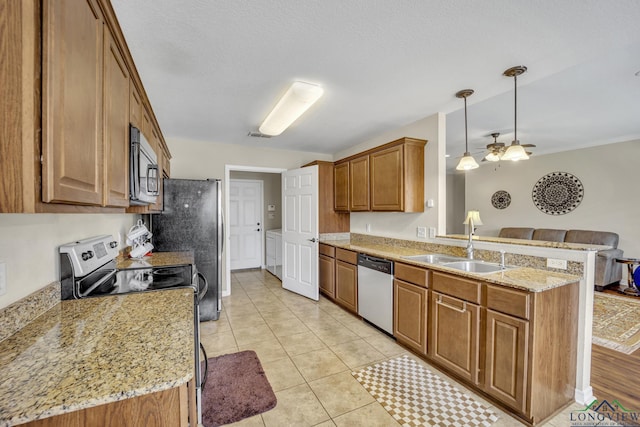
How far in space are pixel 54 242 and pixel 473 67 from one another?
2862 millimetres

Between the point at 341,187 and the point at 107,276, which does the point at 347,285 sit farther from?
the point at 107,276

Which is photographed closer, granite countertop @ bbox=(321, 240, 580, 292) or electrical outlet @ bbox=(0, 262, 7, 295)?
electrical outlet @ bbox=(0, 262, 7, 295)

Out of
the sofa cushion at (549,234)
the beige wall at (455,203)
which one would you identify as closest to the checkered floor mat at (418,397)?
the sofa cushion at (549,234)

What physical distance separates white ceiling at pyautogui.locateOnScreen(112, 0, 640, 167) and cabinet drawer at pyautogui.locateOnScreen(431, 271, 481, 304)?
1.59 m

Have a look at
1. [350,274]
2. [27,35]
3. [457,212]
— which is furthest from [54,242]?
[457,212]

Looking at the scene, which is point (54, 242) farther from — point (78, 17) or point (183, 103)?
point (183, 103)

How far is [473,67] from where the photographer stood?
203 centimetres

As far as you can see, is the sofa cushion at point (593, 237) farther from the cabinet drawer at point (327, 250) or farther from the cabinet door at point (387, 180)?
the cabinet drawer at point (327, 250)

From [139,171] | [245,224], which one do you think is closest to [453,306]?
[139,171]

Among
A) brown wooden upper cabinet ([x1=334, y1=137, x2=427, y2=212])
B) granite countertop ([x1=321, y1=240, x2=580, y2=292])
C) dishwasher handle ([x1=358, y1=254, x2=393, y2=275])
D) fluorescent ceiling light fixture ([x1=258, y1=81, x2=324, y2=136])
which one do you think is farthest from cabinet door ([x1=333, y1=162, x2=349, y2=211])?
granite countertop ([x1=321, y1=240, x2=580, y2=292])

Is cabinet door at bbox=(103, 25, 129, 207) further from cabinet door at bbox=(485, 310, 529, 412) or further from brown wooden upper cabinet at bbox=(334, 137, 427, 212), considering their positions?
brown wooden upper cabinet at bbox=(334, 137, 427, 212)

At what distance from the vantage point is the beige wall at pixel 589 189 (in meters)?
4.60

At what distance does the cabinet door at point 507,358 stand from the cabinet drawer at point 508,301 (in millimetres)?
37

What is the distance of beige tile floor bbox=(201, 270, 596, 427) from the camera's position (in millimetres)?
1775
